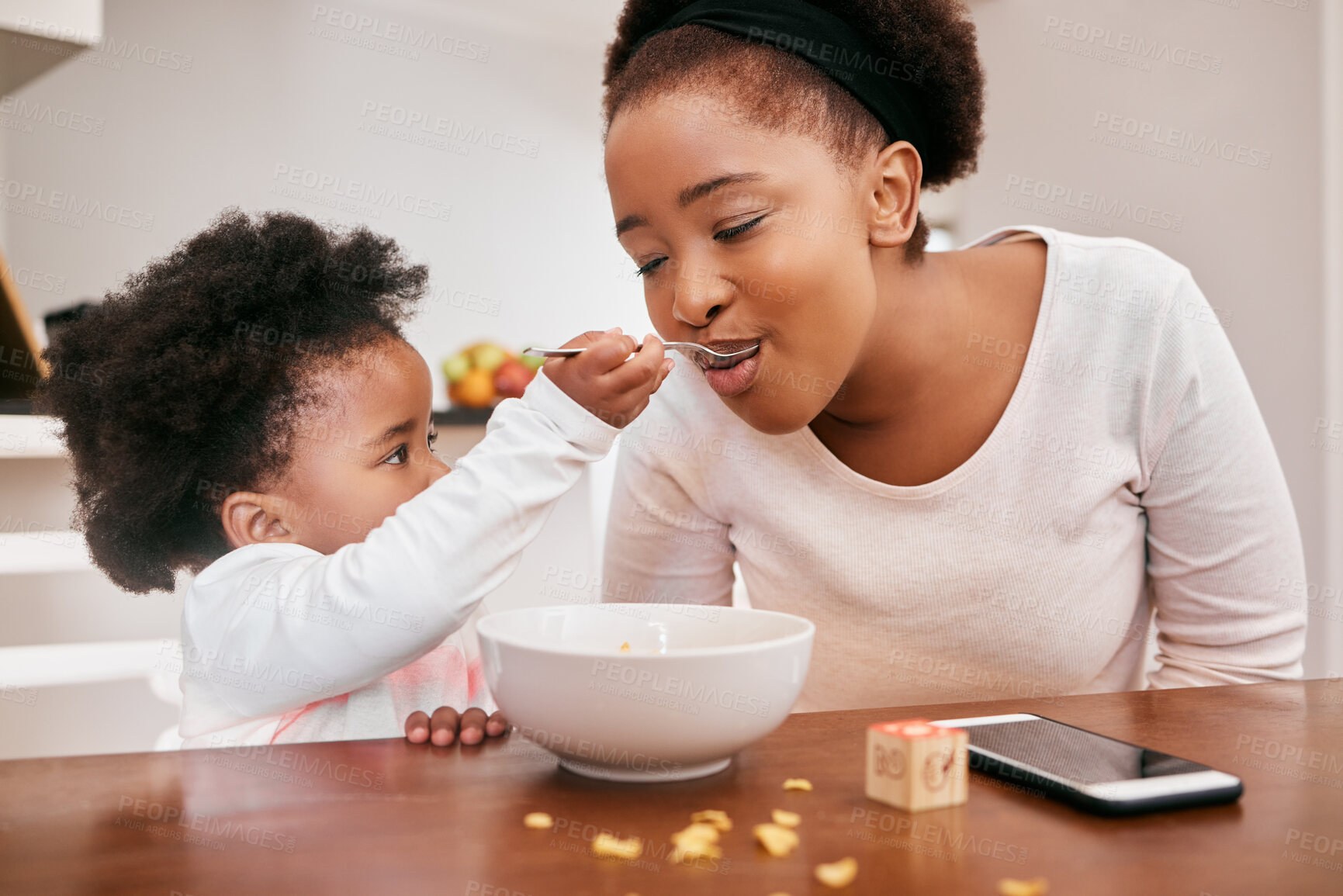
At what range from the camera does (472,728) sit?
0.77 m

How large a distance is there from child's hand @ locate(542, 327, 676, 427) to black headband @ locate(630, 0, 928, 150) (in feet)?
1.19

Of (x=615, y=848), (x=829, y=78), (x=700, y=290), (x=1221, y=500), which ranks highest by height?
(x=829, y=78)

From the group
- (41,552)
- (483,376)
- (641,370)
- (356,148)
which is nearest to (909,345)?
(641,370)

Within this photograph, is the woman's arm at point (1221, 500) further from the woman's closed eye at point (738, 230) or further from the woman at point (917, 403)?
the woman's closed eye at point (738, 230)

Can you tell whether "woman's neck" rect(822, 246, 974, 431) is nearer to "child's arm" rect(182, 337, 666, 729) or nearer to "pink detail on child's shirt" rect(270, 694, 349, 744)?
"child's arm" rect(182, 337, 666, 729)

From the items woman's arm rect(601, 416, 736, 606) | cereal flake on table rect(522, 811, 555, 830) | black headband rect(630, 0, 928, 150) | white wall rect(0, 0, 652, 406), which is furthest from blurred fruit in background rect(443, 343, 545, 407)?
cereal flake on table rect(522, 811, 555, 830)

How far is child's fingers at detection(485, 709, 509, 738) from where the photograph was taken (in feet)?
2.58

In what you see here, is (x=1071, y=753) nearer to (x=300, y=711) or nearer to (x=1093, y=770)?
(x=1093, y=770)

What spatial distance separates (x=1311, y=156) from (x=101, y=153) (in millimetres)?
3375

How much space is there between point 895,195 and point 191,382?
79cm

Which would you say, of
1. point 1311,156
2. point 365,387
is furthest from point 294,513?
point 1311,156

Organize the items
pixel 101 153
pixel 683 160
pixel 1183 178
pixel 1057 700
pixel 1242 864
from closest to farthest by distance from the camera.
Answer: pixel 1242 864 → pixel 1057 700 → pixel 683 160 → pixel 1183 178 → pixel 101 153

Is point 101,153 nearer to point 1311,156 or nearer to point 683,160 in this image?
point 683,160

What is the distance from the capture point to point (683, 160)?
99 cm
